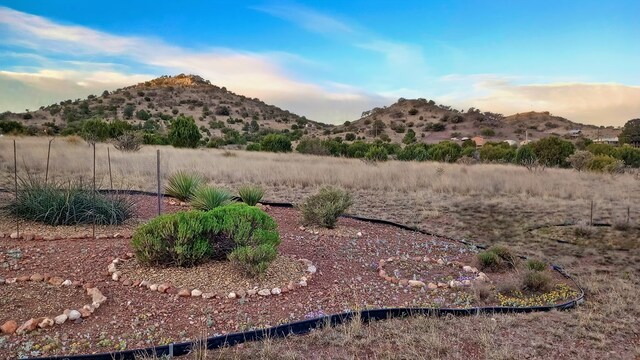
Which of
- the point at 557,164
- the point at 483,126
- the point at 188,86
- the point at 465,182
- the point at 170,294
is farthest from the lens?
the point at 188,86

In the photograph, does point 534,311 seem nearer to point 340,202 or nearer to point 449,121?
point 340,202

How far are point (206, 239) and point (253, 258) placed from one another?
0.90 meters

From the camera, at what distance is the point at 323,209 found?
30.2ft

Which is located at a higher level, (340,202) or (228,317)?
(340,202)

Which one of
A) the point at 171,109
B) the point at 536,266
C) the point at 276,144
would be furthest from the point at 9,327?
the point at 171,109

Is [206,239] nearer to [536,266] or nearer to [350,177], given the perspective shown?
[536,266]

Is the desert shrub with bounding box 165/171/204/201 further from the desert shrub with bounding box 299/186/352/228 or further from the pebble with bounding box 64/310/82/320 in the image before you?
the pebble with bounding box 64/310/82/320

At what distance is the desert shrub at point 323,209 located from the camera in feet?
30.3

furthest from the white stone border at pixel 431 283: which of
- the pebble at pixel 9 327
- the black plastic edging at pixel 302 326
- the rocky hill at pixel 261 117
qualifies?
the rocky hill at pixel 261 117

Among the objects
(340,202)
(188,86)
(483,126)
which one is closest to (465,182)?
(340,202)

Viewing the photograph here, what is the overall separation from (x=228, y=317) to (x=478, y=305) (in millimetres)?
2901

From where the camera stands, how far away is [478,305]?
5793 millimetres

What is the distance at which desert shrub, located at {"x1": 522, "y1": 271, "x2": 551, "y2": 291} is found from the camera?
6.40 meters

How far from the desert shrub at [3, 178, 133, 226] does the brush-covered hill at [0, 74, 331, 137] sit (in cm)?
3720
